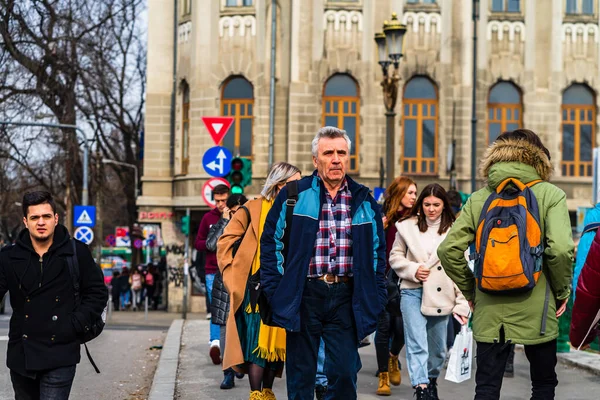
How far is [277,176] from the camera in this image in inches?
346

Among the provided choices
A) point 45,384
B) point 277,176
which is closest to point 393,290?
point 277,176

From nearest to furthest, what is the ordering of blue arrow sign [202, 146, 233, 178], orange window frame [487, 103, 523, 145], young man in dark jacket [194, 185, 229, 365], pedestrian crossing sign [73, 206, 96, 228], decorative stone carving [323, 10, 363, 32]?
young man in dark jacket [194, 185, 229, 365], blue arrow sign [202, 146, 233, 178], decorative stone carving [323, 10, 363, 32], orange window frame [487, 103, 523, 145], pedestrian crossing sign [73, 206, 96, 228]

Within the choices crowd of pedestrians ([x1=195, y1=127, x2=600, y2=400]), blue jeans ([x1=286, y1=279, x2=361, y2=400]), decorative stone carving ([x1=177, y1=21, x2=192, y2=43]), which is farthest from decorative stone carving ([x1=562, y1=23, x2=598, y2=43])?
blue jeans ([x1=286, y1=279, x2=361, y2=400])

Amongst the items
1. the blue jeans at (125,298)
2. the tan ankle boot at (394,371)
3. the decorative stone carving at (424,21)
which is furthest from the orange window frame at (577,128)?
the tan ankle boot at (394,371)

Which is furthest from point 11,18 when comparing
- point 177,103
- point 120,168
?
point 120,168

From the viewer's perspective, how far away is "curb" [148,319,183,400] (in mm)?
10312

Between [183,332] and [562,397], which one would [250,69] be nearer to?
[183,332]

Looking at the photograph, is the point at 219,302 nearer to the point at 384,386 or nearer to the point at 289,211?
the point at 384,386

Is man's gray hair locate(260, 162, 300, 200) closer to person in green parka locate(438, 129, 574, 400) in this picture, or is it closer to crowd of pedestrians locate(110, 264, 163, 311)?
person in green parka locate(438, 129, 574, 400)

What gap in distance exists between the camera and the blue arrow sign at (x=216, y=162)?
1980 centimetres

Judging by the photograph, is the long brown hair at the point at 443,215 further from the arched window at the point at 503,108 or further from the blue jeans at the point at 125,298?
the blue jeans at the point at 125,298

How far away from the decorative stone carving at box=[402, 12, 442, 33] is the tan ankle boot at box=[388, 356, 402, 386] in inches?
955

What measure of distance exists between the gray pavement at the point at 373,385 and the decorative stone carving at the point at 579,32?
22.3m

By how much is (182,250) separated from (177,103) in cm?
456
